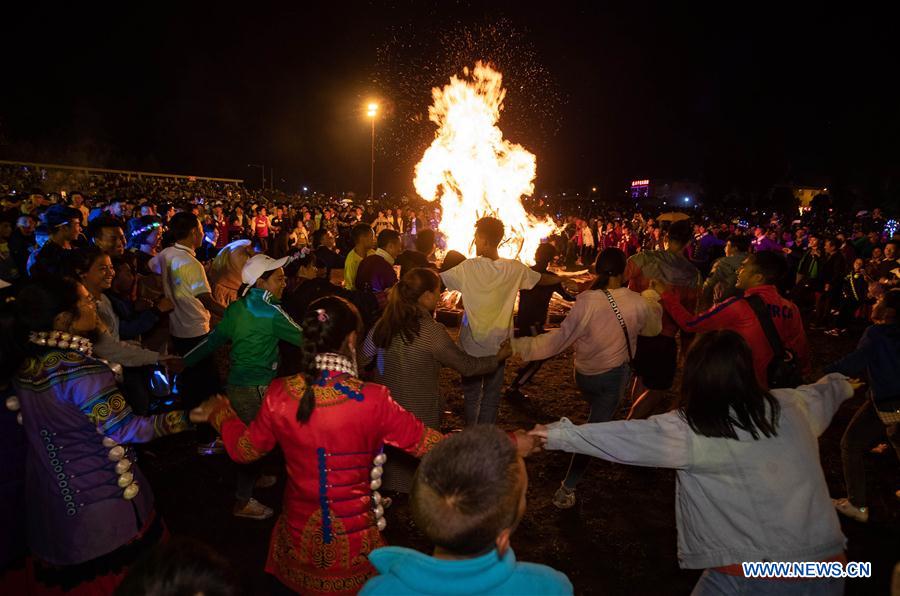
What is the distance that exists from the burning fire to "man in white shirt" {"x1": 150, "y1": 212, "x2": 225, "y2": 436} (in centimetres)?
1152

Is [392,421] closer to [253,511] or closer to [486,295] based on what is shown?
[486,295]

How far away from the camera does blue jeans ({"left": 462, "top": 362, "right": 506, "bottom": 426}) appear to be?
17.1ft

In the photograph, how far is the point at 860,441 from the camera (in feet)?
15.4

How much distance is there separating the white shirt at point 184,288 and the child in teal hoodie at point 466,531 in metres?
4.88

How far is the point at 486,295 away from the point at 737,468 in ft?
9.95

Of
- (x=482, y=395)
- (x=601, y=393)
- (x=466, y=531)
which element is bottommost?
(x=482, y=395)

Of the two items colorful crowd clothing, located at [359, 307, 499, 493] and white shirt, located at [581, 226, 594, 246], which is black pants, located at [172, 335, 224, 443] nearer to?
colorful crowd clothing, located at [359, 307, 499, 493]

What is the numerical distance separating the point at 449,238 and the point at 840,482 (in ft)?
42.9

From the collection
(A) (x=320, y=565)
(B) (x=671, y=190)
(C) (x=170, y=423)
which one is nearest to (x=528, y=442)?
(A) (x=320, y=565)

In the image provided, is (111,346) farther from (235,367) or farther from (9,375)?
(9,375)

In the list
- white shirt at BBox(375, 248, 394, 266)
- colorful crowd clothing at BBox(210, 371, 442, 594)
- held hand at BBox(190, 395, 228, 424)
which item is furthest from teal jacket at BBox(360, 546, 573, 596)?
white shirt at BBox(375, 248, 394, 266)

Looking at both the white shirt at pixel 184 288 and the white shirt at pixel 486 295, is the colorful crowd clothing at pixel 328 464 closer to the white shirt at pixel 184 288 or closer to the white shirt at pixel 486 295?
the white shirt at pixel 486 295

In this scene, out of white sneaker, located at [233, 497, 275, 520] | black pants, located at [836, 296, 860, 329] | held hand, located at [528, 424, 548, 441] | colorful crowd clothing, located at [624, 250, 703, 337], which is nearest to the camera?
held hand, located at [528, 424, 548, 441]

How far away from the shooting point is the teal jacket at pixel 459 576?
57.5 inches
